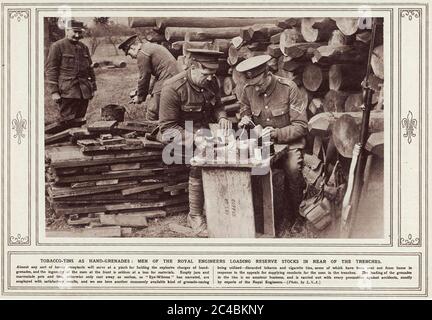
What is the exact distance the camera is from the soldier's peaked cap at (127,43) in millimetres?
4800

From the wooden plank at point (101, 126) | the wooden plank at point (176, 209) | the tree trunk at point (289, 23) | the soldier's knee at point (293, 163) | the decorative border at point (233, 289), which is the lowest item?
the decorative border at point (233, 289)

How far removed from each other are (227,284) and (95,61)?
1.94 m

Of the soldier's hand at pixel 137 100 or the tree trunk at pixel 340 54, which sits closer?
the tree trunk at pixel 340 54

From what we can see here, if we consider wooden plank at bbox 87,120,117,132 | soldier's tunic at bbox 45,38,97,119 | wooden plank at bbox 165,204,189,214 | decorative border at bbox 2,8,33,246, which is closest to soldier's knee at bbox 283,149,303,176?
wooden plank at bbox 165,204,189,214

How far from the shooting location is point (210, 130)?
4.88 meters

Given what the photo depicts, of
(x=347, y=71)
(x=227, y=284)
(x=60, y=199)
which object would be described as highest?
(x=347, y=71)

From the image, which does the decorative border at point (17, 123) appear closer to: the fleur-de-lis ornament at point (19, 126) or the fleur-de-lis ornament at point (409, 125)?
the fleur-de-lis ornament at point (19, 126)

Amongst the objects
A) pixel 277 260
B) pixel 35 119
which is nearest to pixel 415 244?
pixel 277 260

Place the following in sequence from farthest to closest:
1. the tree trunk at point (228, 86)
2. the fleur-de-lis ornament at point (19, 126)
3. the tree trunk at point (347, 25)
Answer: the tree trunk at point (228, 86) → the fleur-de-lis ornament at point (19, 126) → the tree trunk at point (347, 25)

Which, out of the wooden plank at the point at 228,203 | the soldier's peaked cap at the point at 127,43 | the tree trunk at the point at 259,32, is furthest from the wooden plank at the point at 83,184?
the tree trunk at the point at 259,32

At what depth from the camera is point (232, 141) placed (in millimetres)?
4836

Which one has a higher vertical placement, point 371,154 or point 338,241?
point 371,154

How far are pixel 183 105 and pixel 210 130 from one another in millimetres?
279

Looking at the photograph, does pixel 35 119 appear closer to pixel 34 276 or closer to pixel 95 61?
pixel 95 61
